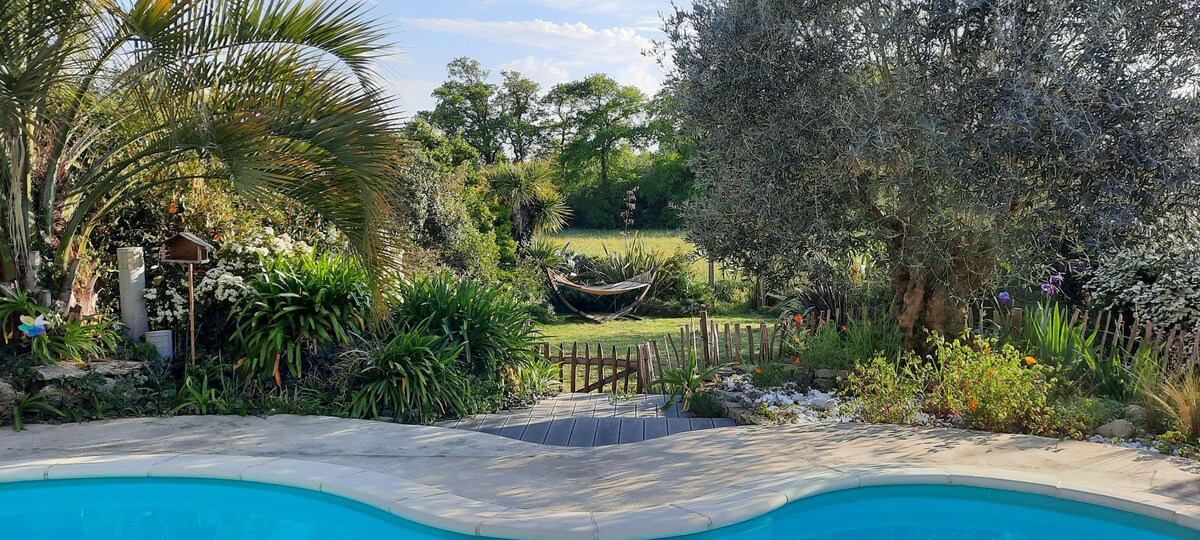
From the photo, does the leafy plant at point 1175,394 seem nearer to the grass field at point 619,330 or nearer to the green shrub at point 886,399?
the green shrub at point 886,399

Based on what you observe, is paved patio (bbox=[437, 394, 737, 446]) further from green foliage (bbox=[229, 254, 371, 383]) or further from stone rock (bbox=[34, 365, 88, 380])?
stone rock (bbox=[34, 365, 88, 380])

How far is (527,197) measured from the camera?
1520cm

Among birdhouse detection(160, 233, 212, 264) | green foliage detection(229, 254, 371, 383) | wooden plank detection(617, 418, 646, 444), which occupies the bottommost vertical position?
wooden plank detection(617, 418, 646, 444)

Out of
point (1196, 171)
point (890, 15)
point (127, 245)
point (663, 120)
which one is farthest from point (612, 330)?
point (663, 120)

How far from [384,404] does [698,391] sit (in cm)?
215

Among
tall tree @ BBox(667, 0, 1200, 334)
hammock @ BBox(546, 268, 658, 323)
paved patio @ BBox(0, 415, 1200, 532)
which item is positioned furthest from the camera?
hammock @ BBox(546, 268, 658, 323)

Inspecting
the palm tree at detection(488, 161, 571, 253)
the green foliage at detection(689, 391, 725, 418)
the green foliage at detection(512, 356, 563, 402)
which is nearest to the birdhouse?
the green foliage at detection(512, 356, 563, 402)

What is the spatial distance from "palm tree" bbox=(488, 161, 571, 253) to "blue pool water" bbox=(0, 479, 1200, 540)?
10.6m

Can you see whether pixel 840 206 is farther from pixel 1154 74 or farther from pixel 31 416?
pixel 31 416

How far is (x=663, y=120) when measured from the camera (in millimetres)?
28359

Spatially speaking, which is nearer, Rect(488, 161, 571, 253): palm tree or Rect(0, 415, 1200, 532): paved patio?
Rect(0, 415, 1200, 532): paved patio

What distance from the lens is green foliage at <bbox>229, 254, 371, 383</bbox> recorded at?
586 centimetres

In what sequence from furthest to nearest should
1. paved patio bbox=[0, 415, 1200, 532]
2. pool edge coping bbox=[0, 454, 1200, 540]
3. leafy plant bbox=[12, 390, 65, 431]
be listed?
leafy plant bbox=[12, 390, 65, 431], paved patio bbox=[0, 415, 1200, 532], pool edge coping bbox=[0, 454, 1200, 540]

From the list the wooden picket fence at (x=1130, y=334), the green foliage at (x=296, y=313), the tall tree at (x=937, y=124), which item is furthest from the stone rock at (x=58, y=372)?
the wooden picket fence at (x=1130, y=334)
